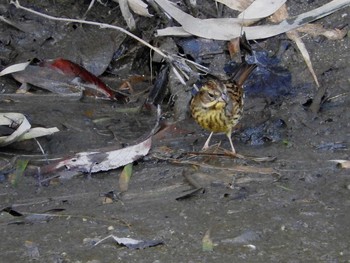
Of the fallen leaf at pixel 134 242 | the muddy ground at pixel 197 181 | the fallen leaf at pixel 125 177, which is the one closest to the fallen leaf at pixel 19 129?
the muddy ground at pixel 197 181

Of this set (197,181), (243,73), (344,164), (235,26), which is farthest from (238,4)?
(197,181)

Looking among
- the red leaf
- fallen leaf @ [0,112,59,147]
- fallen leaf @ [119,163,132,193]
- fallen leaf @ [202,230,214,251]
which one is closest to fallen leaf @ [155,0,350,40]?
the red leaf

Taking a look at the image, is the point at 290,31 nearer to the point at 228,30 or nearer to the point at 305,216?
the point at 228,30

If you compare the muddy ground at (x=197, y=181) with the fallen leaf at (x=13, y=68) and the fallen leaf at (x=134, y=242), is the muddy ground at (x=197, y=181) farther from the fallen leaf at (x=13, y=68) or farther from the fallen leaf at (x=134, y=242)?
the fallen leaf at (x=13, y=68)

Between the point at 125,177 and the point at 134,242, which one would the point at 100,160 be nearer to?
the point at 125,177

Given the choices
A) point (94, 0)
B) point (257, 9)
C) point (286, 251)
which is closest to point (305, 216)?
point (286, 251)
